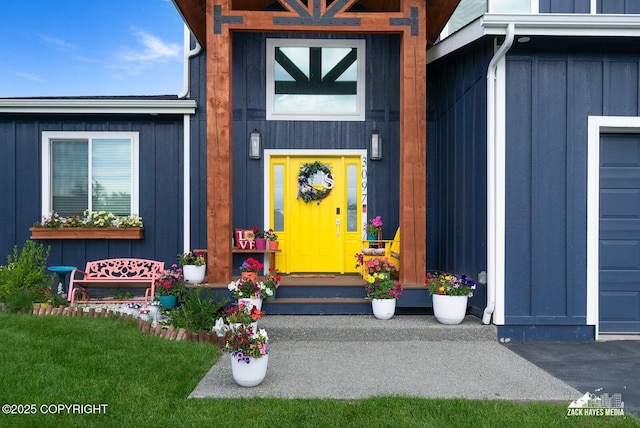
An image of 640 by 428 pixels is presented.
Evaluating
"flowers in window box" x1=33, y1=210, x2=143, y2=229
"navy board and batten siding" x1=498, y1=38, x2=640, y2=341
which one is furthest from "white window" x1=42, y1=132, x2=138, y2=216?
"navy board and batten siding" x1=498, y1=38, x2=640, y2=341

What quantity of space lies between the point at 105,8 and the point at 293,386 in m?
25.3

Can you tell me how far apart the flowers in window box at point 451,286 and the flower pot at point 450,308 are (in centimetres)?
6

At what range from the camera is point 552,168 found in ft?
17.4

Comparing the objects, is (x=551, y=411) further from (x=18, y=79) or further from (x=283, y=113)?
(x=18, y=79)

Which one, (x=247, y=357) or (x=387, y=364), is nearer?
(x=247, y=357)

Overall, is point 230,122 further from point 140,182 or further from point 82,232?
point 82,232

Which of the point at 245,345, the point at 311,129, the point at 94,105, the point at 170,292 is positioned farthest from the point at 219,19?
the point at 245,345

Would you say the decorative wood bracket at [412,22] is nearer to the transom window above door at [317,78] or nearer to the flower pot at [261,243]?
the transom window above door at [317,78]

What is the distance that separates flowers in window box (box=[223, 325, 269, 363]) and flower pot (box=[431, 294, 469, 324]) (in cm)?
230

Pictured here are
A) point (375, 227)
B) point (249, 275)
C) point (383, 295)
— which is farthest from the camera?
point (375, 227)

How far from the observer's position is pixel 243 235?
268 inches

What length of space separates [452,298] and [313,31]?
11.2 feet

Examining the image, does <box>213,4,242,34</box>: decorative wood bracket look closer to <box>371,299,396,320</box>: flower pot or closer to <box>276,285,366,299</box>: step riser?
<box>276,285,366,299</box>: step riser

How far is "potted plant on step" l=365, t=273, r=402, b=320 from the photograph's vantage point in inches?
215
